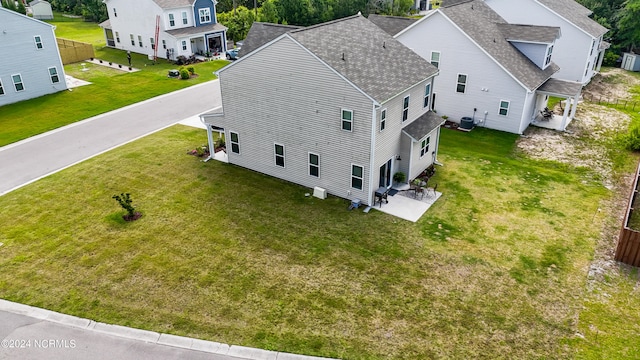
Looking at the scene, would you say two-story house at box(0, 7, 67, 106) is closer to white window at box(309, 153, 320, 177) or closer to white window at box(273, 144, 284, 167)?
white window at box(273, 144, 284, 167)

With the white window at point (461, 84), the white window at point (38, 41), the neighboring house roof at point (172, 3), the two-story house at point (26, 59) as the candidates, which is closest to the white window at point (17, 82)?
the two-story house at point (26, 59)

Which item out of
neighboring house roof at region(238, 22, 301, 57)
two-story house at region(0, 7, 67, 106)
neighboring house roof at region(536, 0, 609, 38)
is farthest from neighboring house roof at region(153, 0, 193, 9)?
neighboring house roof at region(536, 0, 609, 38)

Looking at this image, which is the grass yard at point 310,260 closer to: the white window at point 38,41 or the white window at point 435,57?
the white window at point 435,57

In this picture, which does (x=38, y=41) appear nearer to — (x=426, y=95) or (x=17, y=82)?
(x=17, y=82)

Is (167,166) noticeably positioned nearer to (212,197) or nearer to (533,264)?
(212,197)

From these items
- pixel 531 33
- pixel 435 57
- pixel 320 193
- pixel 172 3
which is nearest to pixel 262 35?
pixel 320 193

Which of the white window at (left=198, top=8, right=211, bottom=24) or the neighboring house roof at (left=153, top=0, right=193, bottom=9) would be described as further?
the white window at (left=198, top=8, right=211, bottom=24)

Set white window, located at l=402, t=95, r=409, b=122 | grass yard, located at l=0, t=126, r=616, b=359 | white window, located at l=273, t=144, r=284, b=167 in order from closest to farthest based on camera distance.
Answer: grass yard, located at l=0, t=126, r=616, b=359, white window, located at l=402, t=95, r=409, b=122, white window, located at l=273, t=144, r=284, b=167
